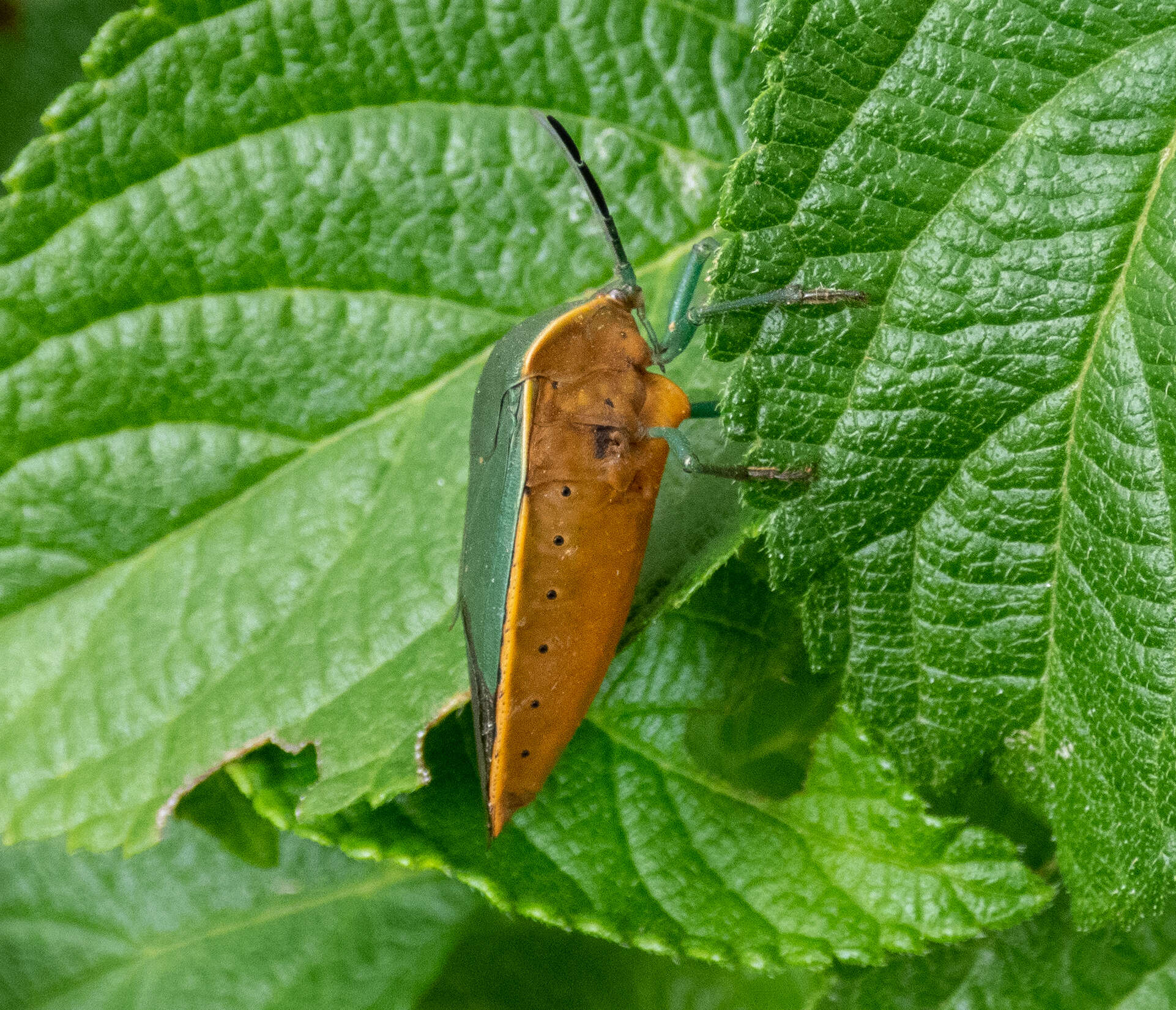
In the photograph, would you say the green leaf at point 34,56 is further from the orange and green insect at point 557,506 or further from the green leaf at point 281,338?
the orange and green insect at point 557,506

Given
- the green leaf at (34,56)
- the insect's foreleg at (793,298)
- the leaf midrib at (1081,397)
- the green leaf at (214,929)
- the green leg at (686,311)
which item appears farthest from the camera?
the green leaf at (34,56)

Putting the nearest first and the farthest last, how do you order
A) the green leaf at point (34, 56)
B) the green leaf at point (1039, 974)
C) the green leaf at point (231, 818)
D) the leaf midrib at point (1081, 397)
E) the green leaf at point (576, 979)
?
the leaf midrib at point (1081, 397) < the green leaf at point (1039, 974) < the green leaf at point (576, 979) < the green leaf at point (231, 818) < the green leaf at point (34, 56)

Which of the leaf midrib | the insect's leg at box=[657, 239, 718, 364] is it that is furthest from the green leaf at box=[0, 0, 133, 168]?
the leaf midrib

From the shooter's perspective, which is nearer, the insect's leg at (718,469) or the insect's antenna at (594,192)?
the insect's leg at (718,469)

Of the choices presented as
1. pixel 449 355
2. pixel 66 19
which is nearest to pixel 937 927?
pixel 449 355

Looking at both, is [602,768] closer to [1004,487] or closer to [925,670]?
[925,670]

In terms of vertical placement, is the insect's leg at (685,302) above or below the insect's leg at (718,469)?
above

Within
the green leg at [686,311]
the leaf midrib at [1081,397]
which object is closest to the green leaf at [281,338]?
the green leg at [686,311]
